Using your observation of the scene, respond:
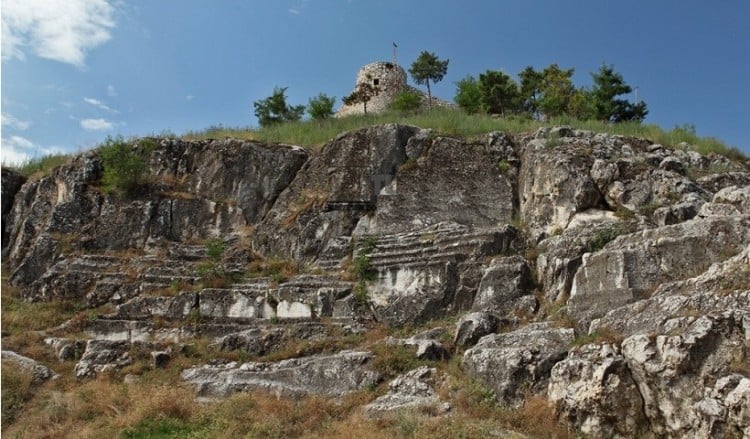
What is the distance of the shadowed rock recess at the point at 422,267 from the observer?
9023mm

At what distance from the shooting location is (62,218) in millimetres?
18609

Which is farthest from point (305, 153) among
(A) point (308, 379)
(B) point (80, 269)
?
(A) point (308, 379)

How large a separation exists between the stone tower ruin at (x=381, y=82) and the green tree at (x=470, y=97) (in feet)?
15.1

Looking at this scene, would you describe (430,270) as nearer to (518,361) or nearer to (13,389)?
(518,361)

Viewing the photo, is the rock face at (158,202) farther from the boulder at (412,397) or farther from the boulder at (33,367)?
the boulder at (412,397)

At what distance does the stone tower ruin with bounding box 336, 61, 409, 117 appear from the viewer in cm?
3578

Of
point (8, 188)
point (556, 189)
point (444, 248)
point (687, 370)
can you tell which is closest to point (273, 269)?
point (444, 248)

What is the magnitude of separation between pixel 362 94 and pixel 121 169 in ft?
53.6

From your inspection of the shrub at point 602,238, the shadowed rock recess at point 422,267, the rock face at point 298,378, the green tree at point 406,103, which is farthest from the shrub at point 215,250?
the green tree at point 406,103

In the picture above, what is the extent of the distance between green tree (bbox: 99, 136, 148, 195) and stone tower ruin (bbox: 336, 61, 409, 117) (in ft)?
57.1

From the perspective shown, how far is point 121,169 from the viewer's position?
62.6 feet

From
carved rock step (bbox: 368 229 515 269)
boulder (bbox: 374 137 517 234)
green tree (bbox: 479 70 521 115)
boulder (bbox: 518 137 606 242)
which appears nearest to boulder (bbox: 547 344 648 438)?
carved rock step (bbox: 368 229 515 269)

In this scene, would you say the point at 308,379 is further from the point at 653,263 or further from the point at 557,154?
the point at 557,154

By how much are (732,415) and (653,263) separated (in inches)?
161
